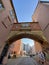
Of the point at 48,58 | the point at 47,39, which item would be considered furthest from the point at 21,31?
the point at 48,58

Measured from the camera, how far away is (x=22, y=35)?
14.0 m

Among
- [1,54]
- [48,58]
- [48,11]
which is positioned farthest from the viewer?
[1,54]

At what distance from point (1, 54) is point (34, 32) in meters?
4.09

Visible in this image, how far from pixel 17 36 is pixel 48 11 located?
4789mm

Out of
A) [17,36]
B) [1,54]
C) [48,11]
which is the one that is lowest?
[1,54]

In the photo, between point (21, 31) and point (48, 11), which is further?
point (21, 31)

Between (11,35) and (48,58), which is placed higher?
(11,35)

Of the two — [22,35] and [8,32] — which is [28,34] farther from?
[8,32]

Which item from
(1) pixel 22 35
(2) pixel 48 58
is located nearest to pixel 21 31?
(1) pixel 22 35

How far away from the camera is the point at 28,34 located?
13.8m

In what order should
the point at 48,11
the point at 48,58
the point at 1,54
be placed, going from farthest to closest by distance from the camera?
the point at 1,54
the point at 48,58
the point at 48,11

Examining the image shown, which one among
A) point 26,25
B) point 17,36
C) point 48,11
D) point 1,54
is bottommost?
point 1,54

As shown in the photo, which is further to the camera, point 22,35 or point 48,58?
point 22,35

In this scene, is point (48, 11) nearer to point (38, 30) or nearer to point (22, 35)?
point (38, 30)
